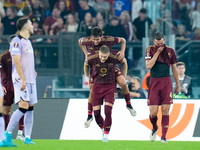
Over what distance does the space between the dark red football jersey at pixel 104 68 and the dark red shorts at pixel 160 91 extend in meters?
0.81

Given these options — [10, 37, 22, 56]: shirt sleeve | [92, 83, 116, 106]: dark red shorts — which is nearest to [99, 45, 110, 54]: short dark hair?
[92, 83, 116, 106]: dark red shorts

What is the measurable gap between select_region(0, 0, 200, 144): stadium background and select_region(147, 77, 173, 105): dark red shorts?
171 cm

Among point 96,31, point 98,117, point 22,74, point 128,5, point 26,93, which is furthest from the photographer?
point 128,5

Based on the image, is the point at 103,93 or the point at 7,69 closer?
the point at 103,93

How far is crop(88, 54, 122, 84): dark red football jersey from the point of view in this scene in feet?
29.8

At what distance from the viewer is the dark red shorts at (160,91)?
9.15 metres

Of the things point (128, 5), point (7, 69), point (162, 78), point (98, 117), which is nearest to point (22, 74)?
point (98, 117)

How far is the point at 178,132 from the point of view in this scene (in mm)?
10758

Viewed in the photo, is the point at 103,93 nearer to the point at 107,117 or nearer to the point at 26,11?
the point at 107,117

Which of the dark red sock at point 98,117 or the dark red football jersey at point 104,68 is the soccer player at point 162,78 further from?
the dark red sock at point 98,117

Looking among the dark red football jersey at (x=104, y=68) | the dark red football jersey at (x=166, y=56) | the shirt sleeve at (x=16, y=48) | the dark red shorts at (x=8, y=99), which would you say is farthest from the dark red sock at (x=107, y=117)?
the dark red shorts at (x=8, y=99)

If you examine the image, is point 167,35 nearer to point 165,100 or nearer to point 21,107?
point 165,100

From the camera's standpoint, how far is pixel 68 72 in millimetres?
12352

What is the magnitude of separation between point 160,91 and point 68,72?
3.74m
